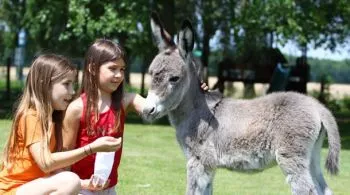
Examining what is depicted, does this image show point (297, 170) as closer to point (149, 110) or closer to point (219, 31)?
point (149, 110)

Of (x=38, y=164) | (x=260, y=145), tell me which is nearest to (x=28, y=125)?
(x=38, y=164)

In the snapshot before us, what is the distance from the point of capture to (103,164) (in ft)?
14.3

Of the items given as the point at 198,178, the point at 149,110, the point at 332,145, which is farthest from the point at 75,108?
the point at 332,145

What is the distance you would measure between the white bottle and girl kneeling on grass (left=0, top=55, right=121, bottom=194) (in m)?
0.21

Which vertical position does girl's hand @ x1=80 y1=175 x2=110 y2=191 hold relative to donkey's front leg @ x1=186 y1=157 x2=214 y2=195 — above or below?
above

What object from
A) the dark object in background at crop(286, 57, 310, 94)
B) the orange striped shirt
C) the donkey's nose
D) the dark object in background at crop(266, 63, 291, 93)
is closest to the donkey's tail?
the donkey's nose

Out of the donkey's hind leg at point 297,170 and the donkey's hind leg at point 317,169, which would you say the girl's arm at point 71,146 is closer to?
the donkey's hind leg at point 297,170

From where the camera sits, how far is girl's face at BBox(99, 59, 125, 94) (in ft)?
14.6

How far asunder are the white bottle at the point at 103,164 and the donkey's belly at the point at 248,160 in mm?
1277

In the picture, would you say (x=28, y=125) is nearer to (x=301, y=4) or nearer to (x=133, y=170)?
(x=133, y=170)

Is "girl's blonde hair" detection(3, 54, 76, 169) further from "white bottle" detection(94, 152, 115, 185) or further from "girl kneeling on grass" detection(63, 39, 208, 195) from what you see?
"white bottle" detection(94, 152, 115, 185)

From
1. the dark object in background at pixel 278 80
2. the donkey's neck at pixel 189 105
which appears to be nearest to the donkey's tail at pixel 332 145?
the donkey's neck at pixel 189 105

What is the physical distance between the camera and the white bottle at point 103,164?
171 inches

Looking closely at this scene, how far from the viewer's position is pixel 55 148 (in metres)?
4.35
